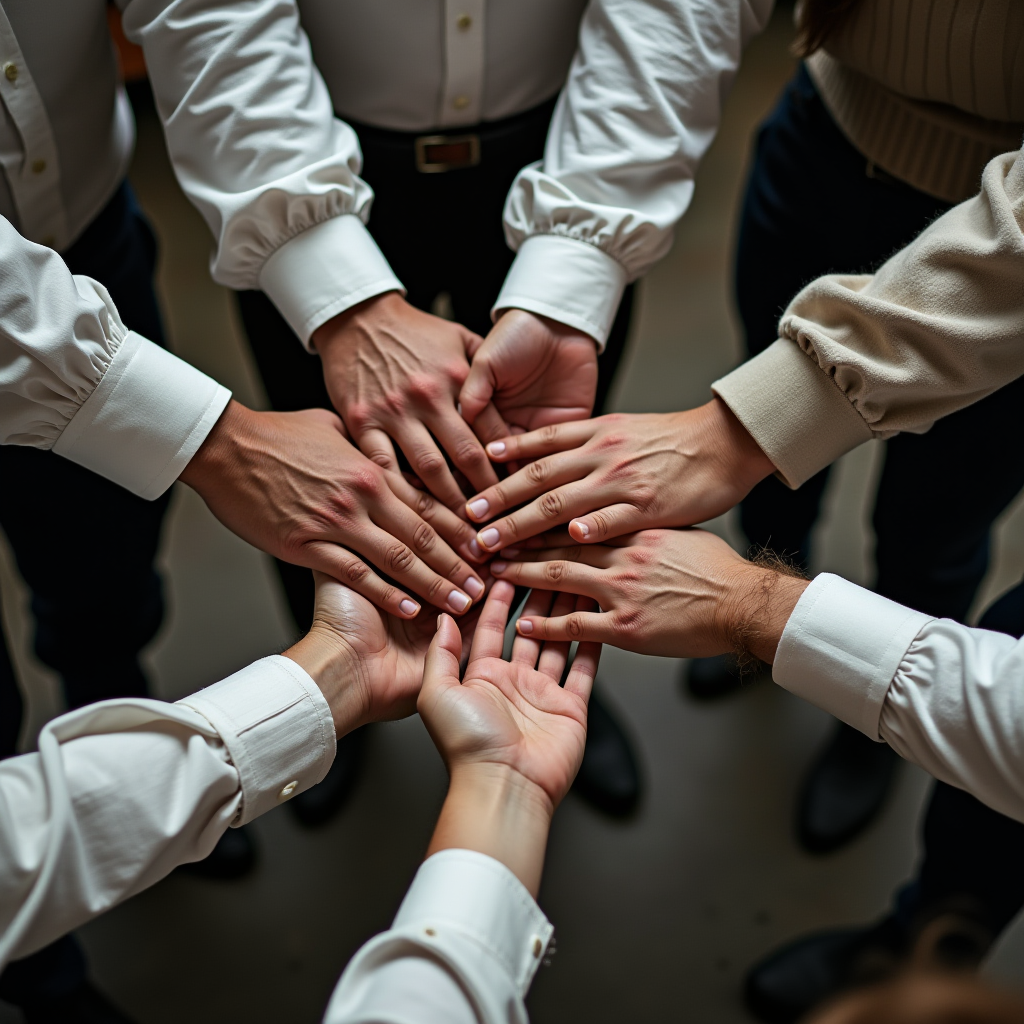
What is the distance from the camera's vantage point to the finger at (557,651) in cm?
100

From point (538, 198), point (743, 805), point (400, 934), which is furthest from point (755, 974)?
point (538, 198)

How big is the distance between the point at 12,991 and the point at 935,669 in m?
1.12

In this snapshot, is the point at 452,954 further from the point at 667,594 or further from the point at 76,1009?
the point at 76,1009

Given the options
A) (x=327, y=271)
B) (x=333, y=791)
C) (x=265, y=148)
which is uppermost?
(x=265, y=148)

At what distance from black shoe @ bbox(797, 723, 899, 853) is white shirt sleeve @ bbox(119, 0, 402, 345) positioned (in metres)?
0.99

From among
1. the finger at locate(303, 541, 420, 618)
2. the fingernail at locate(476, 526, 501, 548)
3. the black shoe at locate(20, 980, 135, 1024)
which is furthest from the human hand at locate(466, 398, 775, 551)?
the black shoe at locate(20, 980, 135, 1024)

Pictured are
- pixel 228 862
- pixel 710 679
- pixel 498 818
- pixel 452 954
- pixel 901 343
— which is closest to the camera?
pixel 452 954

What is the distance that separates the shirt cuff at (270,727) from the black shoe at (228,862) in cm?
63

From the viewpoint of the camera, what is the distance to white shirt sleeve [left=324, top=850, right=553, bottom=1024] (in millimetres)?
635

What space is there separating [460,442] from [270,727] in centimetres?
39

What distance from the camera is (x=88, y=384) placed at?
931 mm

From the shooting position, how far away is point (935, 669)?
809mm

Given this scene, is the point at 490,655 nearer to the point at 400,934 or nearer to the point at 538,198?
the point at 400,934

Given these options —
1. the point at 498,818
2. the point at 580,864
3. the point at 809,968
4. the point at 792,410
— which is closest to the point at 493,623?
the point at 498,818
